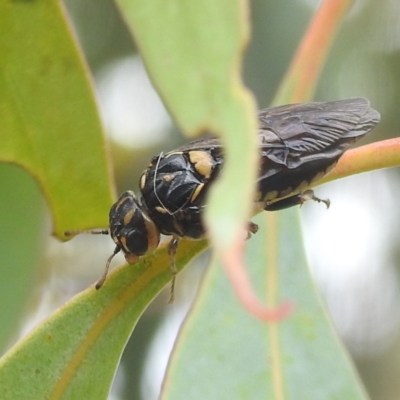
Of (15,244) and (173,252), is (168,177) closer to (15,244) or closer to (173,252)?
(173,252)

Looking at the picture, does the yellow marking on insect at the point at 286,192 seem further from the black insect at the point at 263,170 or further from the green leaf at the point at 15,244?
the green leaf at the point at 15,244

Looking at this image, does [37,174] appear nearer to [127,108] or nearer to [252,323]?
[252,323]

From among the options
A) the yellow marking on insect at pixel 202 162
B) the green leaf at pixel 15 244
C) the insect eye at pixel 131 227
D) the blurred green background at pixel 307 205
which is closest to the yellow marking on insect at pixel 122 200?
the insect eye at pixel 131 227

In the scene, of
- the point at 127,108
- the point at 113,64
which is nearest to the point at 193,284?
the point at 127,108

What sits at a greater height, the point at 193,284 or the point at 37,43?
the point at 37,43

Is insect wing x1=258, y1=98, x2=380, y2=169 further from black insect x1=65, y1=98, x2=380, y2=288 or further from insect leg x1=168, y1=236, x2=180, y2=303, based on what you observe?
insect leg x1=168, y1=236, x2=180, y2=303
